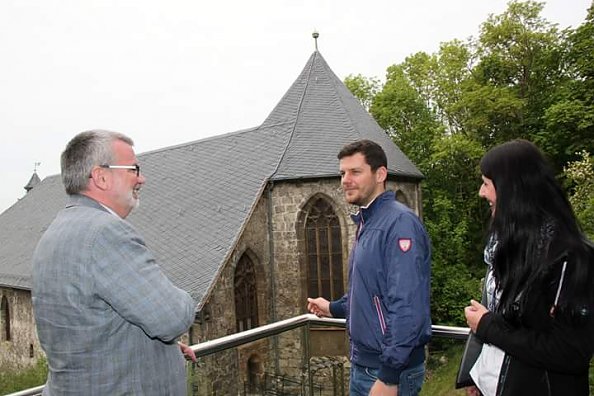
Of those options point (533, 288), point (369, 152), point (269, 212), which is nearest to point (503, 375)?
point (533, 288)

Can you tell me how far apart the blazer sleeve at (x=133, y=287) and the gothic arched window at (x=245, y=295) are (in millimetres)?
9875

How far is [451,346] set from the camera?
316cm

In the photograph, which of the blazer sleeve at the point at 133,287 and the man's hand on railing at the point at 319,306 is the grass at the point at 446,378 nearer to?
the man's hand on railing at the point at 319,306

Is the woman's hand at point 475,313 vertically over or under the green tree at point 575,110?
under

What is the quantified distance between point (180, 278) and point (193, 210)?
2.83 meters

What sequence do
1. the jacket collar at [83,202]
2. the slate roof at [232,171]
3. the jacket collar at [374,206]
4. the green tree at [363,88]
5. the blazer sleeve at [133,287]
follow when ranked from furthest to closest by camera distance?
1. the green tree at [363,88]
2. the slate roof at [232,171]
3. the jacket collar at [374,206]
4. the jacket collar at [83,202]
5. the blazer sleeve at [133,287]

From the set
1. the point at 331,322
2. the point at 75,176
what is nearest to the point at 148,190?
the point at 331,322

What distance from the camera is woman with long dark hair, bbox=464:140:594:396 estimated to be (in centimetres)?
164

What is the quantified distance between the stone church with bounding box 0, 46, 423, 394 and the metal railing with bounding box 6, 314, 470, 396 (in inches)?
275

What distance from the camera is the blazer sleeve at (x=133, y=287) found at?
161cm

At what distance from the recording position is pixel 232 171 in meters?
13.7

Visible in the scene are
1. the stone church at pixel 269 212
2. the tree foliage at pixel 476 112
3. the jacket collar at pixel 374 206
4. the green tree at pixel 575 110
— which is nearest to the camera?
the jacket collar at pixel 374 206

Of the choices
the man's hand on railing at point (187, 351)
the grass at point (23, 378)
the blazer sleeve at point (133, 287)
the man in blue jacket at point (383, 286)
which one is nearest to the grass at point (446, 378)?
the man in blue jacket at point (383, 286)

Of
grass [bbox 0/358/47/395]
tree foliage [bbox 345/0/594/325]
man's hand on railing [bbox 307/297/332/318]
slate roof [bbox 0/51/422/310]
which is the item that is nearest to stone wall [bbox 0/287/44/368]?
grass [bbox 0/358/47/395]
